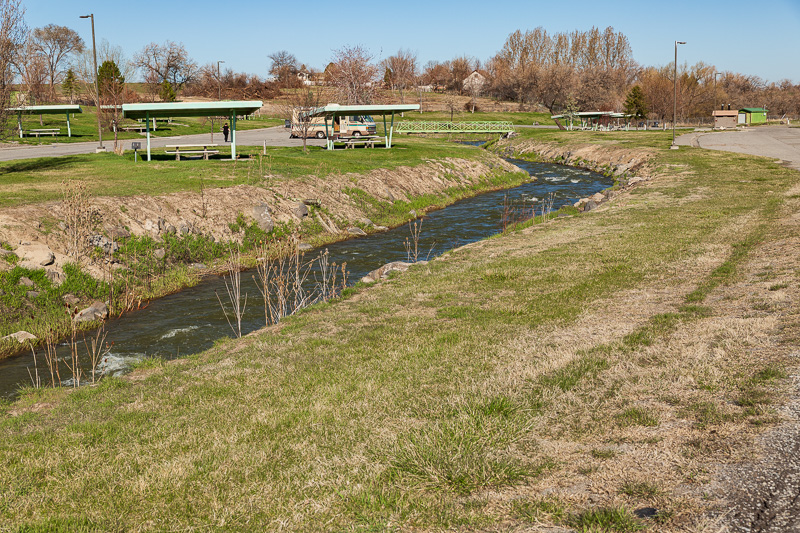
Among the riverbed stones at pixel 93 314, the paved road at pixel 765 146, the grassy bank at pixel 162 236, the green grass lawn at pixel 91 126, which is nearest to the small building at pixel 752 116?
the paved road at pixel 765 146

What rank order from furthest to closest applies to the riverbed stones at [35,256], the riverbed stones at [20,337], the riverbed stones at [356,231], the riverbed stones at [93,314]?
1. the riverbed stones at [356,231]
2. the riverbed stones at [35,256]
3. the riverbed stones at [93,314]
4. the riverbed stones at [20,337]

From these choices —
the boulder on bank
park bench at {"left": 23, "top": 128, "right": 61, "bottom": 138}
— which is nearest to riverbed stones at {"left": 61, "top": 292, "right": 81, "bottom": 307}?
the boulder on bank

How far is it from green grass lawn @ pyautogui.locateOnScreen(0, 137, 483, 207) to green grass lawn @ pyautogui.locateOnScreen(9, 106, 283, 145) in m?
15.0

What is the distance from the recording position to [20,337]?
41.2 feet

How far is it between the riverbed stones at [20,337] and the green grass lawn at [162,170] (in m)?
6.45

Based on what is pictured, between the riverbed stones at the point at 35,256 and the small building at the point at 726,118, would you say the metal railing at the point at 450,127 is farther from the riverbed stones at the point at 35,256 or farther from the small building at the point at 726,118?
the riverbed stones at the point at 35,256

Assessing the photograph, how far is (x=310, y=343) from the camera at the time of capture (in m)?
9.73

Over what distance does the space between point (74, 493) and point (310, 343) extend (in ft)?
15.2

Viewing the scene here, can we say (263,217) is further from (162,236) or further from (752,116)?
(752,116)

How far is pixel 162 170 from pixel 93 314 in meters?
12.8

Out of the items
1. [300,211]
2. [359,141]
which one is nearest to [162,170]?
[300,211]

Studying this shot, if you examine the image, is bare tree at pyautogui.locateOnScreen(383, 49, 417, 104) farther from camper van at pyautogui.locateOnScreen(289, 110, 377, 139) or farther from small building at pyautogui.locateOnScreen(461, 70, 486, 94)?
camper van at pyautogui.locateOnScreen(289, 110, 377, 139)

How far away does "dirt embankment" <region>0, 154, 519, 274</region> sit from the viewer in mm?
16422

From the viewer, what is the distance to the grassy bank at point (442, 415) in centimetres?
484
